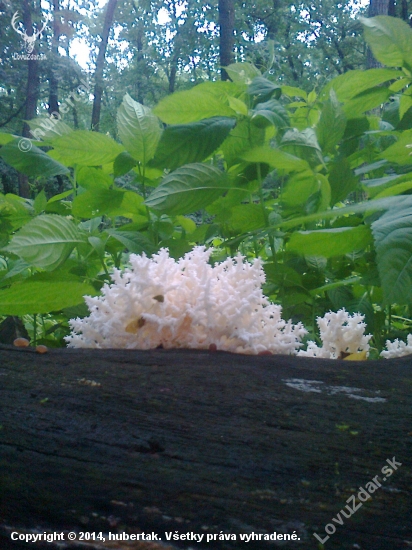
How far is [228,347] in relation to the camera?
0.89 meters

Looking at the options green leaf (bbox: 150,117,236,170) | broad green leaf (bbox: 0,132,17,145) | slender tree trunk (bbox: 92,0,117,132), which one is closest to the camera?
green leaf (bbox: 150,117,236,170)

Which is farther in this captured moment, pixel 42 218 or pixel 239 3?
pixel 239 3

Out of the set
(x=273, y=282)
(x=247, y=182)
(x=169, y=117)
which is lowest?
(x=273, y=282)

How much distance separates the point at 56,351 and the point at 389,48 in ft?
3.59

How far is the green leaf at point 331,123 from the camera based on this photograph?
1.20 m

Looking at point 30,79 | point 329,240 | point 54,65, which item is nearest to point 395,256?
point 329,240

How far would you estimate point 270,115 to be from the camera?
1.16 meters

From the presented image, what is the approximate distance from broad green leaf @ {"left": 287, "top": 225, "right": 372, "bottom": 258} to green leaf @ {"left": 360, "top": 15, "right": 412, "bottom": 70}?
58 centimetres

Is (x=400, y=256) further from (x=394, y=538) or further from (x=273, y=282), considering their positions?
(x=273, y=282)

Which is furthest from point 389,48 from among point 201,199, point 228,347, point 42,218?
point 42,218

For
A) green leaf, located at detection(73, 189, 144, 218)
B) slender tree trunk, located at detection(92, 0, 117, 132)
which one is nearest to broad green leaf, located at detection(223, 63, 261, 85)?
green leaf, located at detection(73, 189, 144, 218)

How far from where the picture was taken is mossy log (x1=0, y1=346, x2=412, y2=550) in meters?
0.45

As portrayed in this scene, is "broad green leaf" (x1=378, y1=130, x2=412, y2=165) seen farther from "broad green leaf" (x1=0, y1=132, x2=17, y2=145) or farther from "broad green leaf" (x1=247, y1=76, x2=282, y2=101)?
"broad green leaf" (x1=0, y1=132, x2=17, y2=145)

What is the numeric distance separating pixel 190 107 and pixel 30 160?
54 cm
